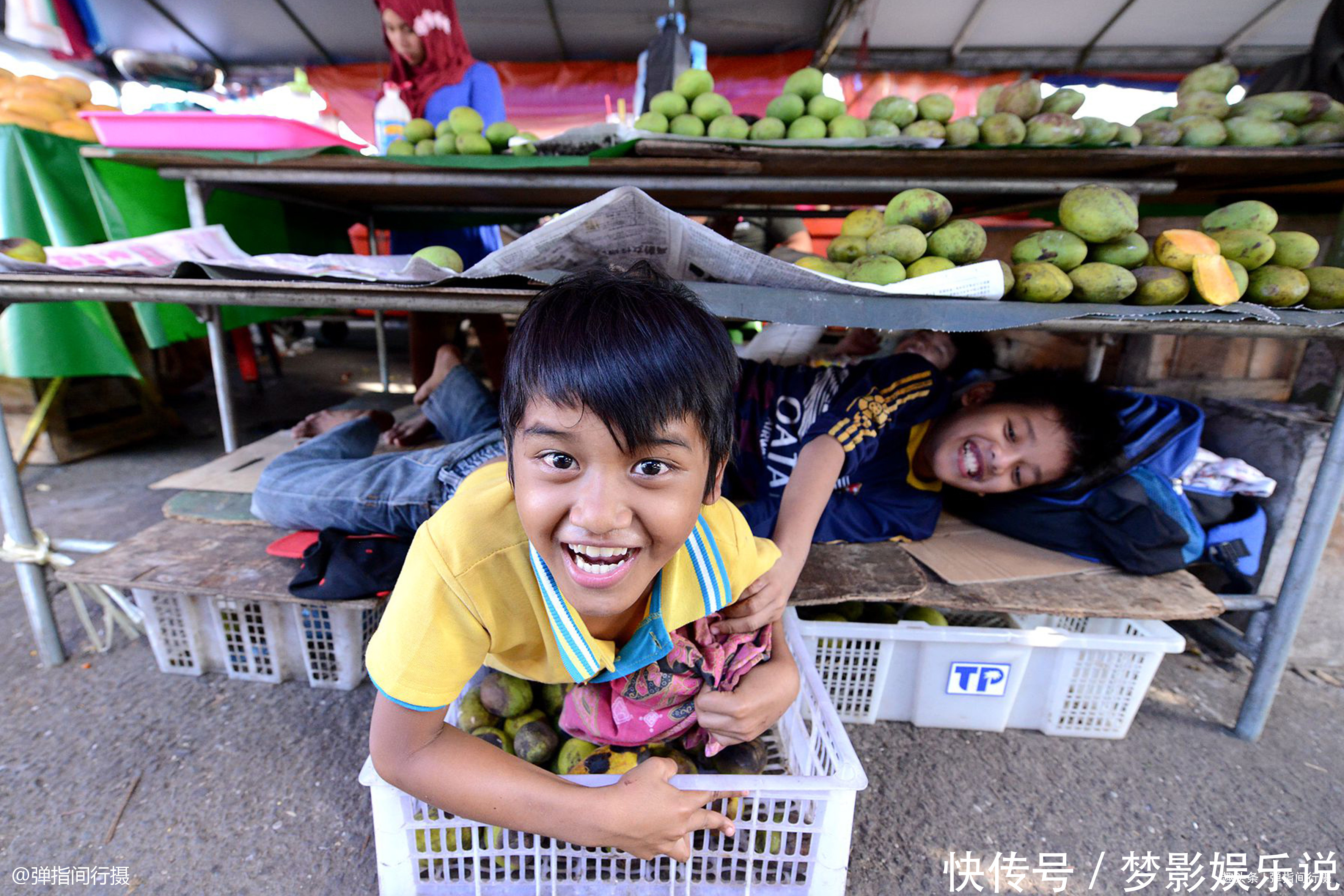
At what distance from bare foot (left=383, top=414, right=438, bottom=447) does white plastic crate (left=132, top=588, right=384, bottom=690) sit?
83 centimetres

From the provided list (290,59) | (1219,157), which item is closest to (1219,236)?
(1219,157)

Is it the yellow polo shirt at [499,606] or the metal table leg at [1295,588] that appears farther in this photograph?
the metal table leg at [1295,588]

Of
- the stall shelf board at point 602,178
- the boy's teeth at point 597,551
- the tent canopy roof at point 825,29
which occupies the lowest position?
the boy's teeth at point 597,551

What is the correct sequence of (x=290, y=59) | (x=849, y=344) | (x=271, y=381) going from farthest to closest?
(x=271, y=381), (x=290, y=59), (x=849, y=344)

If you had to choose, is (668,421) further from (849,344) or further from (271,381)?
(271,381)

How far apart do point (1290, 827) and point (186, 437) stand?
17.0 ft

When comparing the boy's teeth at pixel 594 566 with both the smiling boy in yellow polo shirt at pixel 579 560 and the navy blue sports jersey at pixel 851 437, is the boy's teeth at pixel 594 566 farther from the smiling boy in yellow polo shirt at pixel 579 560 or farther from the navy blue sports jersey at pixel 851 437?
the navy blue sports jersey at pixel 851 437

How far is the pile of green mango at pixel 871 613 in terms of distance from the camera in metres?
1.76

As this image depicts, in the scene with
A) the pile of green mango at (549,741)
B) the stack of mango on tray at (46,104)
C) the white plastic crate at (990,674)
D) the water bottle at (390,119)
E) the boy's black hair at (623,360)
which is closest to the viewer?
the boy's black hair at (623,360)

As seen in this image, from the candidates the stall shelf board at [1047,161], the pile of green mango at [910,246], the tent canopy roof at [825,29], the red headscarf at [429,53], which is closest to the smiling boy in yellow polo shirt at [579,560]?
the pile of green mango at [910,246]

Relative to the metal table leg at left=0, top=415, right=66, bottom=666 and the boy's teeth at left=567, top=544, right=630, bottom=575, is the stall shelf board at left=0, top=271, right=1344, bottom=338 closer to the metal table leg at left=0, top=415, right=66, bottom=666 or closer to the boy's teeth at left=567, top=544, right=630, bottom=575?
the metal table leg at left=0, top=415, right=66, bottom=666

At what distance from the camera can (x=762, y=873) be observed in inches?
42.7

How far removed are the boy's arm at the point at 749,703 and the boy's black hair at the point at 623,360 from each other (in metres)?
0.49

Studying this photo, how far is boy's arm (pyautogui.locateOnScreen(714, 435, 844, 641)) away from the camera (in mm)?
1182
